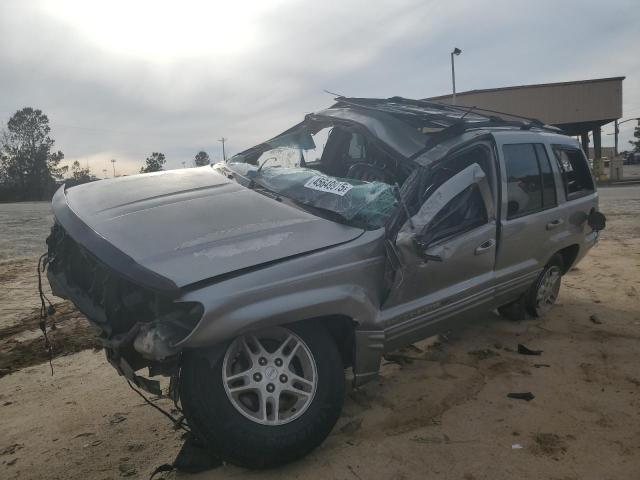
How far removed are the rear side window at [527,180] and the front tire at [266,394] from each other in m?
2.08

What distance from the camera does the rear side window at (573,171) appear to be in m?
4.70

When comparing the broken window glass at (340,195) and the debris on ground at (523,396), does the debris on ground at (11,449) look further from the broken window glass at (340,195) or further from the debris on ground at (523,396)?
the debris on ground at (523,396)

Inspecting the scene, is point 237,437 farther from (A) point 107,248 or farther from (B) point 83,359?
(B) point 83,359

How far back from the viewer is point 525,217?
13.3ft

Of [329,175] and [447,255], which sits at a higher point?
[329,175]

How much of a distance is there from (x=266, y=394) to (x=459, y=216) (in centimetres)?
185

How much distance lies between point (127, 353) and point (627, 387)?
3187 millimetres

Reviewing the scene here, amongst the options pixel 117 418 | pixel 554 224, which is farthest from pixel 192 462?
pixel 554 224

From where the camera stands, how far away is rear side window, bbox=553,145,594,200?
15.4ft

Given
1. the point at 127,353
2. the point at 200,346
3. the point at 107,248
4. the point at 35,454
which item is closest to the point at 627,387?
the point at 200,346

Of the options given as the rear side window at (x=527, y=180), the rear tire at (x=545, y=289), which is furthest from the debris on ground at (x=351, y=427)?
the rear tire at (x=545, y=289)

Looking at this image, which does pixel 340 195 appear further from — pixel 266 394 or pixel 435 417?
pixel 435 417

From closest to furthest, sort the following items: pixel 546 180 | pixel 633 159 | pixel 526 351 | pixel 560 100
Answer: pixel 526 351, pixel 546 180, pixel 560 100, pixel 633 159

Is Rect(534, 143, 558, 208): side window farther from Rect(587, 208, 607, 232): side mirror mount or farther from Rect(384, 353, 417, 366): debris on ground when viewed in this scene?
Rect(384, 353, 417, 366): debris on ground
